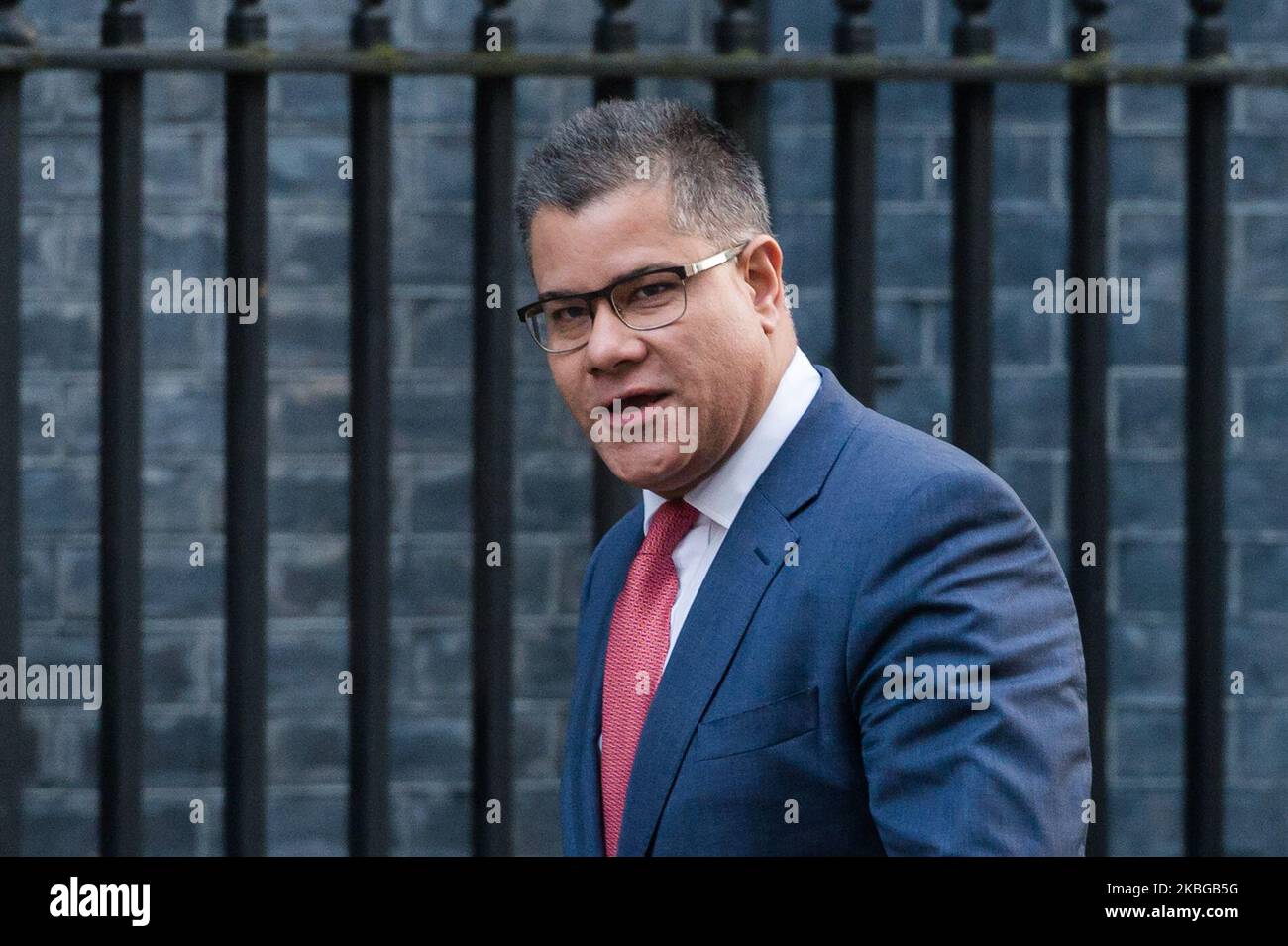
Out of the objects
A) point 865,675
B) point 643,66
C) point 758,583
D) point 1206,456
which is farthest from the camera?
point 1206,456

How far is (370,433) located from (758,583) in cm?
93

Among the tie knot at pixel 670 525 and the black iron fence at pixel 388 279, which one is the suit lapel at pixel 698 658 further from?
the black iron fence at pixel 388 279

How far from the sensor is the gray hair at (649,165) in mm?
2084

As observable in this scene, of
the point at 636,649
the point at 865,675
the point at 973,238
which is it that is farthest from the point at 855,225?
the point at 865,675

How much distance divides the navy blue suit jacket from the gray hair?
0.26m

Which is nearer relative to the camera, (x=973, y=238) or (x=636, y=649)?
(x=636, y=649)

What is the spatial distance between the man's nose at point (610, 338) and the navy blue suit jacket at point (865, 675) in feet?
0.72

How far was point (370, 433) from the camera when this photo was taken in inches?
109

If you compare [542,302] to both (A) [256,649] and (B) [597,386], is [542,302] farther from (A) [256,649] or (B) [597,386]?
(A) [256,649]

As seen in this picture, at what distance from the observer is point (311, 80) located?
146 inches

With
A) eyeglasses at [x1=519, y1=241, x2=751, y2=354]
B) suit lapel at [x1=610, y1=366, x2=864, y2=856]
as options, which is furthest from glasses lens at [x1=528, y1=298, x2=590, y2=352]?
suit lapel at [x1=610, y1=366, x2=864, y2=856]

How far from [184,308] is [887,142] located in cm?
162

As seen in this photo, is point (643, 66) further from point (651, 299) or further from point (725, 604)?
point (725, 604)
